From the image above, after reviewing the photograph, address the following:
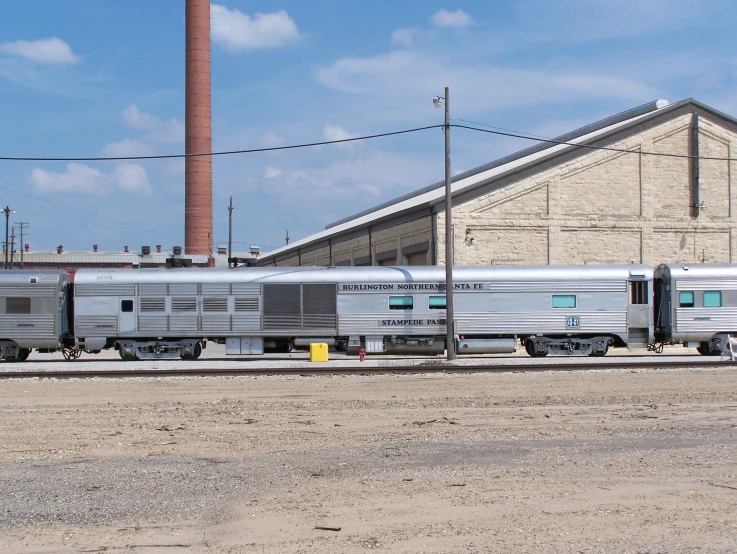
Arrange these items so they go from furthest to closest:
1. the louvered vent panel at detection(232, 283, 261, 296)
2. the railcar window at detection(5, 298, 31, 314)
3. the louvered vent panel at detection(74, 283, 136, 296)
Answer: the louvered vent panel at detection(232, 283, 261, 296), the louvered vent panel at detection(74, 283, 136, 296), the railcar window at detection(5, 298, 31, 314)

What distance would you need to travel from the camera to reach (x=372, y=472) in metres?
10.4

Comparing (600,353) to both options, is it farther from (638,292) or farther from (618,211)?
(618,211)

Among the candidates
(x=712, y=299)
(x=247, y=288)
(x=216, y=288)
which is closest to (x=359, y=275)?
(x=247, y=288)

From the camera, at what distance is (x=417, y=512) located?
27.7ft

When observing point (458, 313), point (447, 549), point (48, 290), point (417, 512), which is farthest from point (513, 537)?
point (48, 290)

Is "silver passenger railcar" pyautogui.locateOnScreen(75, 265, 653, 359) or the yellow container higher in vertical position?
"silver passenger railcar" pyautogui.locateOnScreen(75, 265, 653, 359)

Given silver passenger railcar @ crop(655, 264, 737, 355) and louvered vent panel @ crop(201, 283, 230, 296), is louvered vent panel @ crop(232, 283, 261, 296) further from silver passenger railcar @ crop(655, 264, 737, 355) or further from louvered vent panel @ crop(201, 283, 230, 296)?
silver passenger railcar @ crop(655, 264, 737, 355)

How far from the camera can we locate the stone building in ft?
131

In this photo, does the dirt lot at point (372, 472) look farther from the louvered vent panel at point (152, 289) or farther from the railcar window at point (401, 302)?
the louvered vent panel at point (152, 289)

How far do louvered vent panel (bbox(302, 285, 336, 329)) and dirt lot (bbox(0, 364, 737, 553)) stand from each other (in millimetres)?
10307

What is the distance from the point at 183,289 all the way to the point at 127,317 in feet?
7.01

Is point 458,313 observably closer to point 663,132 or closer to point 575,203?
point 575,203

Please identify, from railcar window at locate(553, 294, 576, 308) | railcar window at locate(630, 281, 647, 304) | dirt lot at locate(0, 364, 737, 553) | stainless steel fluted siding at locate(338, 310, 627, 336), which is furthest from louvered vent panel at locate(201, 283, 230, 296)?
railcar window at locate(630, 281, 647, 304)

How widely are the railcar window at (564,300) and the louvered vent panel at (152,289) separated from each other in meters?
13.5
